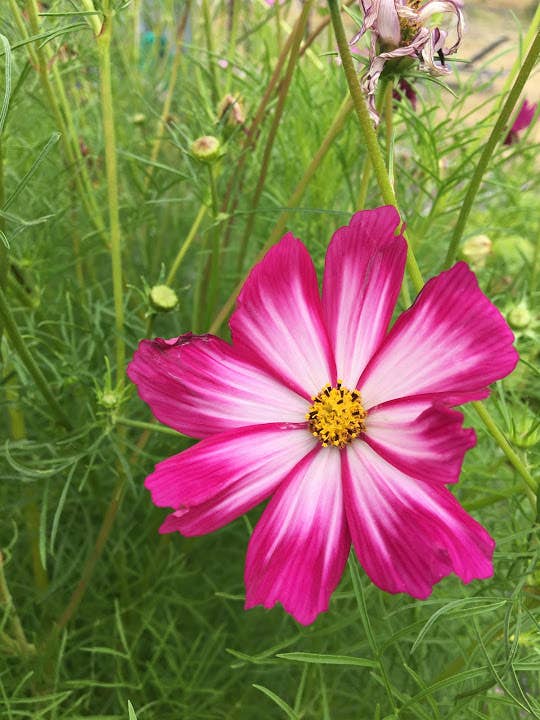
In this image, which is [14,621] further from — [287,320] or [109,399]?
[287,320]

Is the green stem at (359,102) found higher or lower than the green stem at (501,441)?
higher

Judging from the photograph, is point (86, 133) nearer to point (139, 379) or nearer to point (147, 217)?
point (147, 217)

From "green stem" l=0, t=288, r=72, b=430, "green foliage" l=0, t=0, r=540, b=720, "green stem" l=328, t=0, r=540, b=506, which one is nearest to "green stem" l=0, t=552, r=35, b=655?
"green foliage" l=0, t=0, r=540, b=720

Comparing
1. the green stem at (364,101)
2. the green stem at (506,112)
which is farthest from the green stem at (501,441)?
the green stem at (506,112)

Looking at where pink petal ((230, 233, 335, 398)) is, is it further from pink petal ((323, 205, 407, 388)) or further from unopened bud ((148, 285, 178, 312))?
unopened bud ((148, 285, 178, 312))

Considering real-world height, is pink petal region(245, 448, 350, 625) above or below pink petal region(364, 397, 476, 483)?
below

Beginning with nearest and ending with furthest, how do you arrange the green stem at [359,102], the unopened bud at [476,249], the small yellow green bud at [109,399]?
the green stem at [359,102], the small yellow green bud at [109,399], the unopened bud at [476,249]

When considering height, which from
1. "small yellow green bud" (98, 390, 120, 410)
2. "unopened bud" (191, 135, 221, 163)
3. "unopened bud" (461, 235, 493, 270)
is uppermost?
"unopened bud" (191, 135, 221, 163)

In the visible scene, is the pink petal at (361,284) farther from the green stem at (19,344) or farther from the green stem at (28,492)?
the green stem at (28,492)
